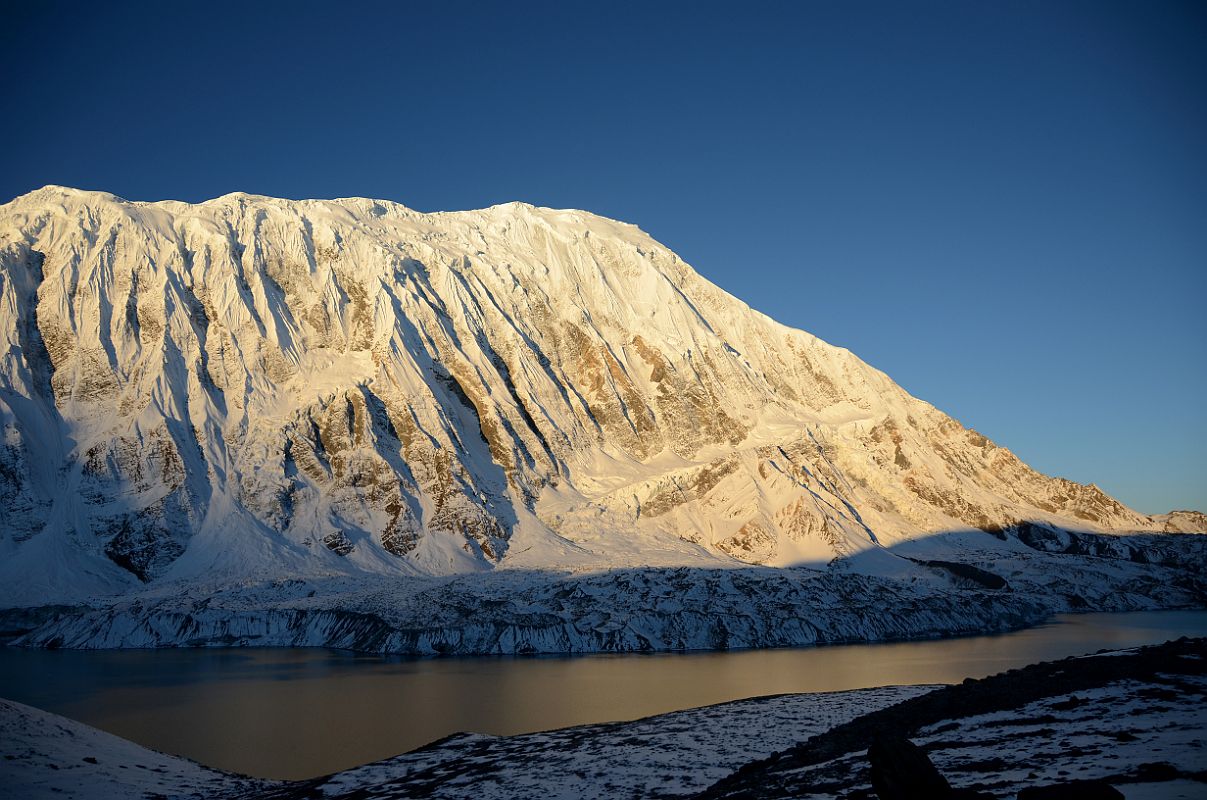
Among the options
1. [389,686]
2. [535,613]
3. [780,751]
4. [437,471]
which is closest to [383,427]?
[437,471]

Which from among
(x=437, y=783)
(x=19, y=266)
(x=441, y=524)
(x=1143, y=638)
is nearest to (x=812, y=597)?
(x=1143, y=638)

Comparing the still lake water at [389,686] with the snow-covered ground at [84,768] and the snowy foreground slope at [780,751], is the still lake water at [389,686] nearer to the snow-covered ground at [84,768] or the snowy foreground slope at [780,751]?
the snow-covered ground at [84,768]

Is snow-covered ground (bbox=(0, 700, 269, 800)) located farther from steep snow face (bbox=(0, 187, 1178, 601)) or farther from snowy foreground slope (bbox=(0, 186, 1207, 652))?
steep snow face (bbox=(0, 187, 1178, 601))

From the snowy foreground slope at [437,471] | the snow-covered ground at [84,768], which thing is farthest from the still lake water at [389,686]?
the snowy foreground slope at [437,471]

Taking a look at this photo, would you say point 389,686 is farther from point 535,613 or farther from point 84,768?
point 84,768

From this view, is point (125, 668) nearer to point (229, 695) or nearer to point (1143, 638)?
point (229, 695)

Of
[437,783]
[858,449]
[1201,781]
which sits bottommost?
[437,783]
